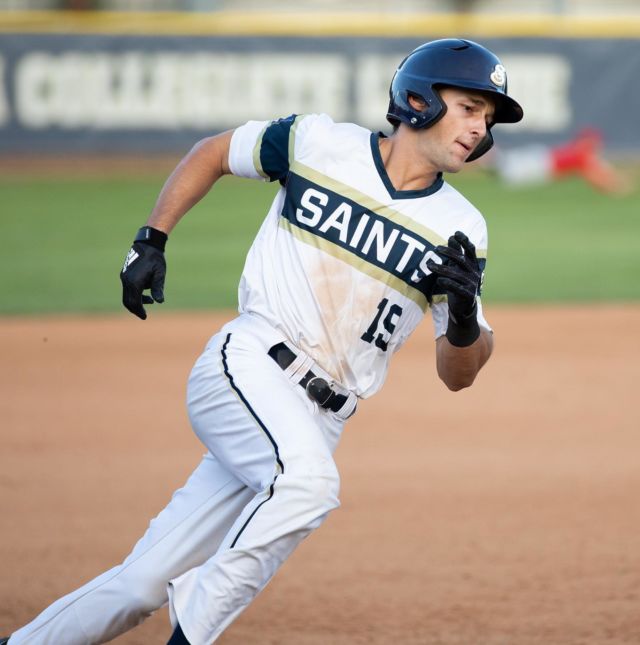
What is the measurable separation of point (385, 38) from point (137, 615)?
16183 mm

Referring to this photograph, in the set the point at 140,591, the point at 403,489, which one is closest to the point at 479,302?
the point at 140,591

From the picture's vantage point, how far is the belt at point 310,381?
12.0 ft

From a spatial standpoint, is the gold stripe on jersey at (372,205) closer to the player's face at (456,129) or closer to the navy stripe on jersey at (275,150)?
the navy stripe on jersey at (275,150)

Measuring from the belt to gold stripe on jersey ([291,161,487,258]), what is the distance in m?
0.50

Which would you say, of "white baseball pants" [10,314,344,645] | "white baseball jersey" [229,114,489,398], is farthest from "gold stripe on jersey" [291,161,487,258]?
"white baseball pants" [10,314,344,645]

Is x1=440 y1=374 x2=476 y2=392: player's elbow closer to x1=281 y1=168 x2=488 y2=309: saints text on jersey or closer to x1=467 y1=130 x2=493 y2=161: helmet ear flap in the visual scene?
x1=281 y1=168 x2=488 y2=309: saints text on jersey

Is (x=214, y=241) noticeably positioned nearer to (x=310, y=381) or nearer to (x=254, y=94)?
(x=254, y=94)

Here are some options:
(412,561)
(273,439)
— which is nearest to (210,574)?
→ (273,439)

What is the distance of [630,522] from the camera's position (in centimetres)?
571

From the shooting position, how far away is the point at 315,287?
3.70 metres

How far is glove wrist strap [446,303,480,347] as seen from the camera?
3.57 metres

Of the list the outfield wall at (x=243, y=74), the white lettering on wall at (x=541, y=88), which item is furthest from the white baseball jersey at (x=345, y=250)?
the white lettering on wall at (x=541, y=88)

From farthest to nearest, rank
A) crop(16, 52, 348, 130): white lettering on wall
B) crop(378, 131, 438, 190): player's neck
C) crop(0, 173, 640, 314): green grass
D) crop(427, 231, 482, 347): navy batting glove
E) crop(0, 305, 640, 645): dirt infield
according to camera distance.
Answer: crop(16, 52, 348, 130): white lettering on wall < crop(0, 173, 640, 314): green grass < crop(0, 305, 640, 645): dirt infield < crop(378, 131, 438, 190): player's neck < crop(427, 231, 482, 347): navy batting glove

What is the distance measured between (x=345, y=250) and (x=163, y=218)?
0.60 m
